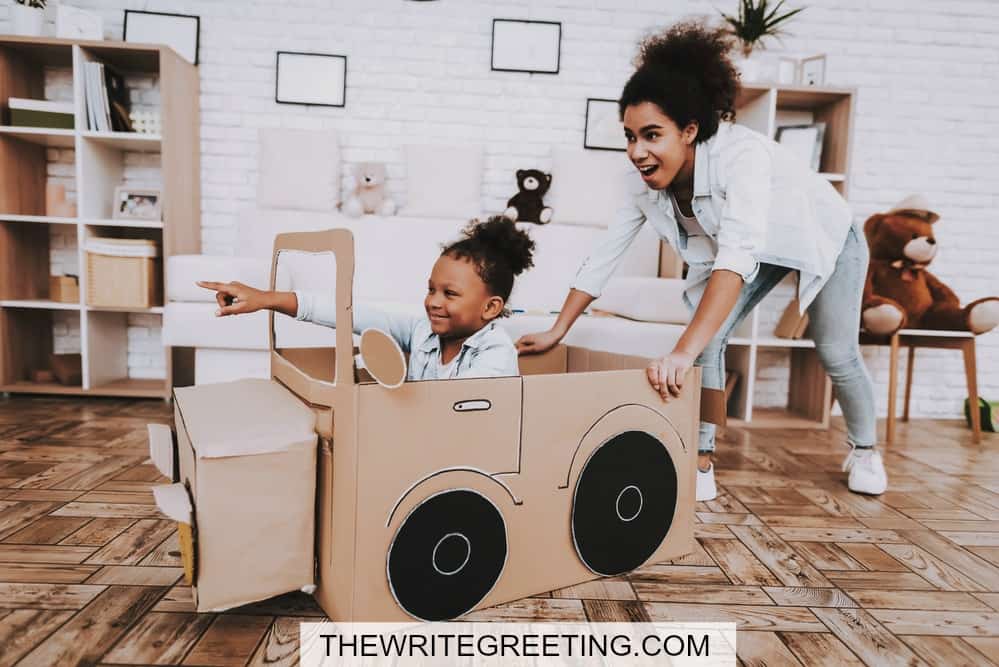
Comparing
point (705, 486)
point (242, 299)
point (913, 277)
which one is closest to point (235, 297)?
point (242, 299)

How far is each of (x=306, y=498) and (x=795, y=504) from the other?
121cm

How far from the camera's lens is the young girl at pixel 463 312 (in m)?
1.10

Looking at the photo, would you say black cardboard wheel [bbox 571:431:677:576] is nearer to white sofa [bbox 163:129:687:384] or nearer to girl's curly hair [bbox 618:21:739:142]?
girl's curly hair [bbox 618:21:739:142]

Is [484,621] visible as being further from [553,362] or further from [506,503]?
[553,362]

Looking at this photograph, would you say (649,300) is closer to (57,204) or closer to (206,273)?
(206,273)

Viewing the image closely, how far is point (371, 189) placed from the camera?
2.66 m

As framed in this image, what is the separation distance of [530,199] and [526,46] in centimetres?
65

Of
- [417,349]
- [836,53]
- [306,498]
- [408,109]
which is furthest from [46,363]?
[836,53]

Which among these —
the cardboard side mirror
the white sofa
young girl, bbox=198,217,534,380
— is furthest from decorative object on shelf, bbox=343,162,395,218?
the cardboard side mirror

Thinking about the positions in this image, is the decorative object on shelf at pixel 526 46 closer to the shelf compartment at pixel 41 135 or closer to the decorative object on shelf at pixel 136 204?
the decorative object on shelf at pixel 136 204

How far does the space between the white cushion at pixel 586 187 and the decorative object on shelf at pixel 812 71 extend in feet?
2.46

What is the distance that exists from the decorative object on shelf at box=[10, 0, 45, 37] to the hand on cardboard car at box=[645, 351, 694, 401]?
272 cm

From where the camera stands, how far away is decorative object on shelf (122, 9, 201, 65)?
2588 mm

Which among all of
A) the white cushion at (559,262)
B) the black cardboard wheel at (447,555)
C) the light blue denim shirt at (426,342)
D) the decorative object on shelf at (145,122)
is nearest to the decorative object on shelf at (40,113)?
the decorative object on shelf at (145,122)
